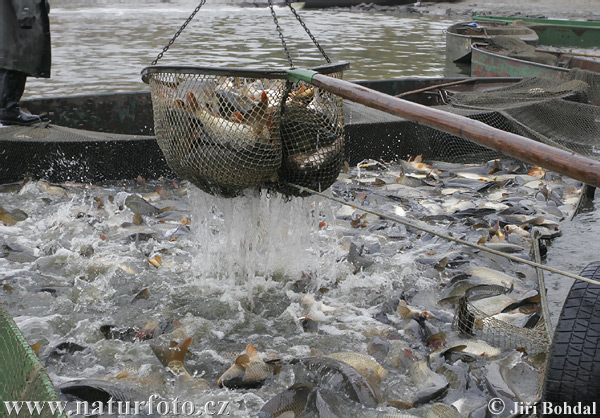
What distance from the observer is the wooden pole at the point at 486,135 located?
7.40ft

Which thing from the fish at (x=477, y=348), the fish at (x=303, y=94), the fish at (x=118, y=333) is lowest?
the fish at (x=477, y=348)

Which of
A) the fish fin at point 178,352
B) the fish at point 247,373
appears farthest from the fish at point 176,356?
the fish at point 247,373

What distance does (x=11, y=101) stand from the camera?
277 inches

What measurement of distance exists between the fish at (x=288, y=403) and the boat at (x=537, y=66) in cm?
772

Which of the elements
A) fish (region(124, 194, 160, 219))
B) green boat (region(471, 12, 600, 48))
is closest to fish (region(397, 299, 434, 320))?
fish (region(124, 194, 160, 219))

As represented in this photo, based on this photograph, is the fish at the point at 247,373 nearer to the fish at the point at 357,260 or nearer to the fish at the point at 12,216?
the fish at the point at 357,260

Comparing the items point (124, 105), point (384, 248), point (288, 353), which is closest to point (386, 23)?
point (124, 105)

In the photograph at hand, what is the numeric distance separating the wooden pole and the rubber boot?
4742 mm

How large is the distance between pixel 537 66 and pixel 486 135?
864 cm

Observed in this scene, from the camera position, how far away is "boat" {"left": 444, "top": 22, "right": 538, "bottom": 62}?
14.8 metres

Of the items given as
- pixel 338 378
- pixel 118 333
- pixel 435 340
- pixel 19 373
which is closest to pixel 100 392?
pixel 118 333

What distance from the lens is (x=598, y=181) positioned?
85.7 inches

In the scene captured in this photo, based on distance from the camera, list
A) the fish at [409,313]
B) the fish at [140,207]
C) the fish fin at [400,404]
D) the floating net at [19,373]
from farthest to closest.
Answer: the fish at [140,207], the fish at [409,313], the fish fin at [400,404], the floating net at [19,373]

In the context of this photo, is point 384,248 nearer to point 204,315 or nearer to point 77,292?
point 204,315
